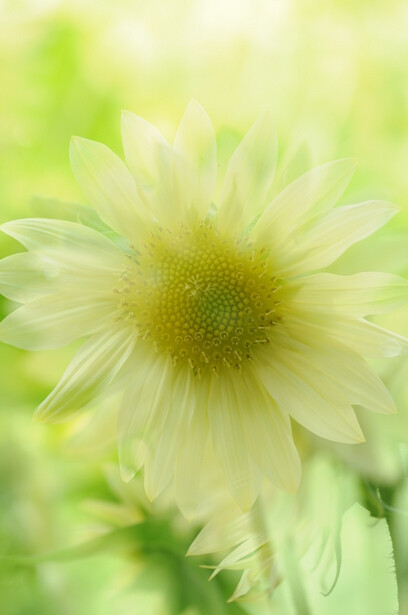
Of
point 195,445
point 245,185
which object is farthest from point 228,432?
point 245,185

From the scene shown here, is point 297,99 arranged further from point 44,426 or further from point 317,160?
point 44,426

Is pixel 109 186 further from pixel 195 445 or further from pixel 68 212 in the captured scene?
pixel 195 445

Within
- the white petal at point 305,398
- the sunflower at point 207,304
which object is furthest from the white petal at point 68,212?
the white petal at point 305,398

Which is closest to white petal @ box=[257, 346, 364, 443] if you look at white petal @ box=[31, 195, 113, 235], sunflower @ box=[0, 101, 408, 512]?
sunflower @ box=[0, 101, 408, 512]

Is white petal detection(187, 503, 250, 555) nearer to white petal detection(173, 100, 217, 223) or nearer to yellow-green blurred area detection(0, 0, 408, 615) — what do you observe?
yellow-green blurred area detection(0, 0, 408, 615)

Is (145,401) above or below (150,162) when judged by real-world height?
below

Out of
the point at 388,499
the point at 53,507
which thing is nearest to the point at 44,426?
the point at 53,507

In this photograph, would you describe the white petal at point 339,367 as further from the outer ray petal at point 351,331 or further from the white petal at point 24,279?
the white petal at point 24,279
